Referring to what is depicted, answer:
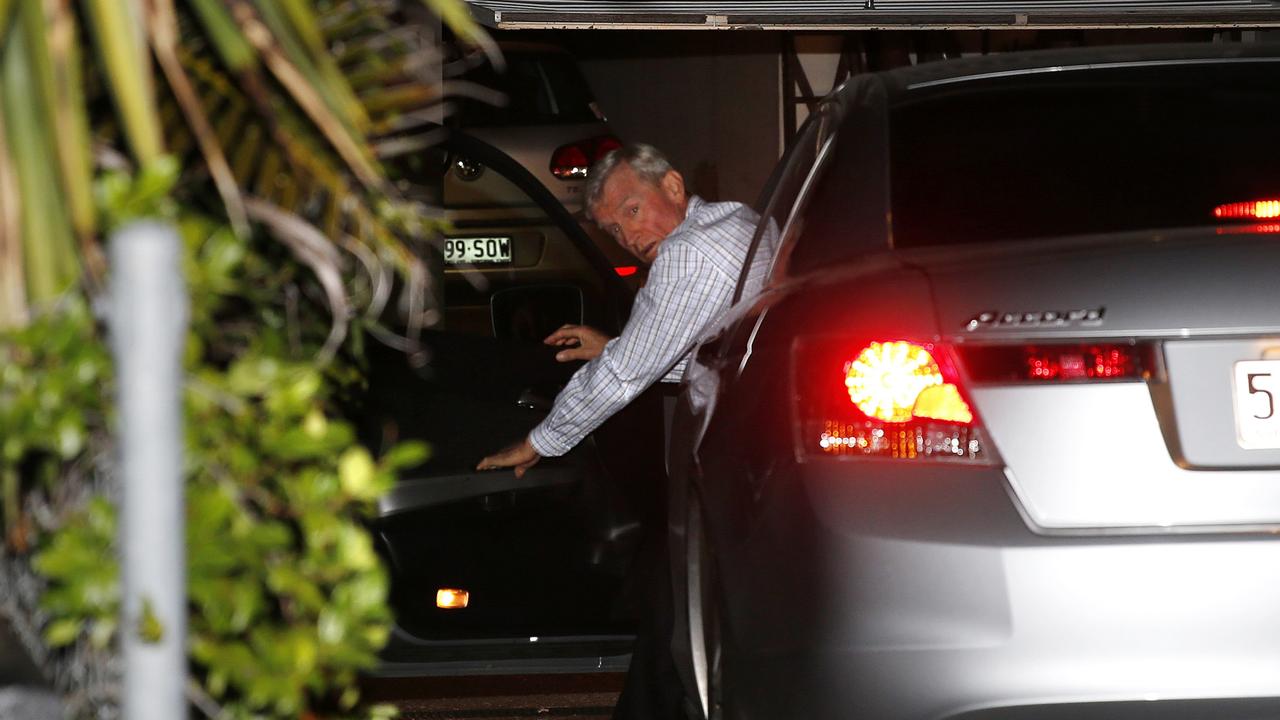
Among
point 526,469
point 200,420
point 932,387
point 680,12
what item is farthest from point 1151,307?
point 680,12

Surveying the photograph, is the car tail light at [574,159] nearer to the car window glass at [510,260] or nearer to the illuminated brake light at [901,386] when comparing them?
the car window glass at [510,260]

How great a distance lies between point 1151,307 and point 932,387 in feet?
1.06

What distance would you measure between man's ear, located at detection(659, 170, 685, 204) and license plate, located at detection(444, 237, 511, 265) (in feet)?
1.45

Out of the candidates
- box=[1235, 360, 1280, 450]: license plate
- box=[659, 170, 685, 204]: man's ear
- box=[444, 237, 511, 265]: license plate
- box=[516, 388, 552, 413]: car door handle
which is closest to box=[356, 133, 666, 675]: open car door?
box=[516, 388, 552, 413]: car door handle

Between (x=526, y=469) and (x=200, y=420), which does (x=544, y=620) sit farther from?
(x=200, y=420)

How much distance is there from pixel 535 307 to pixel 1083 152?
189 cm

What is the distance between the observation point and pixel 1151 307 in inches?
109

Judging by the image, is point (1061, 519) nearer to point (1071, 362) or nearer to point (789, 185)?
point (1071, 362)

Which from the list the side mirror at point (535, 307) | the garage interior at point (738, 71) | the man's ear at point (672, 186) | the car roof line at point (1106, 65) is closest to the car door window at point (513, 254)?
the side mirror at point (535, 307)

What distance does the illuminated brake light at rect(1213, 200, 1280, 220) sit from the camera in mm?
3281

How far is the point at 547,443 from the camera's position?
4.45 metres

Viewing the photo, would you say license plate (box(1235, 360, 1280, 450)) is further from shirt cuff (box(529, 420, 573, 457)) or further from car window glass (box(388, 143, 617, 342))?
car window glass (box(388, 143, 617, 342))

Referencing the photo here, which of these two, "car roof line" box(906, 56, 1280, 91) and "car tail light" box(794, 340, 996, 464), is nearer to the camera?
"car tail light" box(794, 340, 996, 464)

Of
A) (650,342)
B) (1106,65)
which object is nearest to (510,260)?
(650,342)
